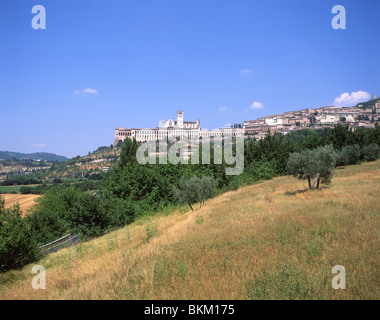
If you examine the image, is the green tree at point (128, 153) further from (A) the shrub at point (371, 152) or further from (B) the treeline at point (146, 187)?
(A) the shrub at point (371, 152)

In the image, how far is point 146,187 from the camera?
112 feet

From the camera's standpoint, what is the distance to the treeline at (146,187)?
945 inches

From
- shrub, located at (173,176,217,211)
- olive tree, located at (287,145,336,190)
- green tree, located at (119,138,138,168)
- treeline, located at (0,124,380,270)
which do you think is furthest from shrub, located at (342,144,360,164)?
green tree, located at (119,138,138,168)

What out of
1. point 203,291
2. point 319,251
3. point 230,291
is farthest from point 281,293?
point 319,251

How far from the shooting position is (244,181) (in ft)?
137

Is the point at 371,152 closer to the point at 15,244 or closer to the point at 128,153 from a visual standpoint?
the point at 128,153

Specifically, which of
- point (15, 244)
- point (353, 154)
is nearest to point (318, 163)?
point (15, 244)

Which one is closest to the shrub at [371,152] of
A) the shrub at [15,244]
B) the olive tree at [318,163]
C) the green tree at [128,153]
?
the olive tree at [318,163]

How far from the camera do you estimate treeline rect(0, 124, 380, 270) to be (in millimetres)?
24000

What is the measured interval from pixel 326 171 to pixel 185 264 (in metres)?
16.8

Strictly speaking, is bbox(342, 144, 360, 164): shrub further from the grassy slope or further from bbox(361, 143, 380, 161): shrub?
the grassy slope

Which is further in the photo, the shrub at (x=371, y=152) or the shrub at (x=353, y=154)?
the shrub at (x=371, y=152)

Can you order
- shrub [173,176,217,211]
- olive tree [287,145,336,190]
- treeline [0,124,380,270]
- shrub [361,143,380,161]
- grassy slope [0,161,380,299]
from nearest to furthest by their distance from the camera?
grassy slope [0,161,380,299] < olive tree [287,145,336,190] < shrub [173,176,217,211] < treeline [0,124,380,270] < shrub [361,143,380,161]
